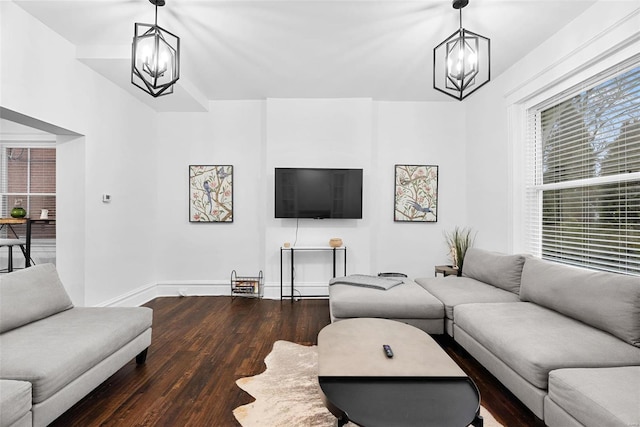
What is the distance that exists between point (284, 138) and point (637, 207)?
11.9 feet

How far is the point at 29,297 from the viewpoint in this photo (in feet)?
7.08

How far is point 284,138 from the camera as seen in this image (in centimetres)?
458

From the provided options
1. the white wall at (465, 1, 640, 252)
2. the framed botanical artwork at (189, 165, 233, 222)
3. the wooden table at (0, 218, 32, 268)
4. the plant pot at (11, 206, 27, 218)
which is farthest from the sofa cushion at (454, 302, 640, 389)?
the plant pot at (11, 206, 27, 218)

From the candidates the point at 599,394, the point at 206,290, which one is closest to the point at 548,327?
the point at 599,394

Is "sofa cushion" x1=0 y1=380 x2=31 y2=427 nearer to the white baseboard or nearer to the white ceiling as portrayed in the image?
the white ceiling

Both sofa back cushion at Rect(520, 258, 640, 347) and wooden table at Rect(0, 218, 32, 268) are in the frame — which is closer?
sofa back cushion at Rect(520, 258, 640, 347)

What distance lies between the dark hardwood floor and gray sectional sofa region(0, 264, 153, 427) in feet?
0.60

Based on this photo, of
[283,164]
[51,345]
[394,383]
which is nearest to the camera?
[394,383]

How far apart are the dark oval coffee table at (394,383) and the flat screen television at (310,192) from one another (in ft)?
8.18

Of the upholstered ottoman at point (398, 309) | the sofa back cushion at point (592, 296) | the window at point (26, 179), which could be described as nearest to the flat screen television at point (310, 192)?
the upholstered ottoman at point (398, 309)

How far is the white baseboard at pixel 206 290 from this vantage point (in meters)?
4.47

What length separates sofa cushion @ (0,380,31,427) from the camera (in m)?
1.36

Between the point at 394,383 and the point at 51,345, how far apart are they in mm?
1792

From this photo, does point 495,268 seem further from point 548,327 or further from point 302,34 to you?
point 302,34
